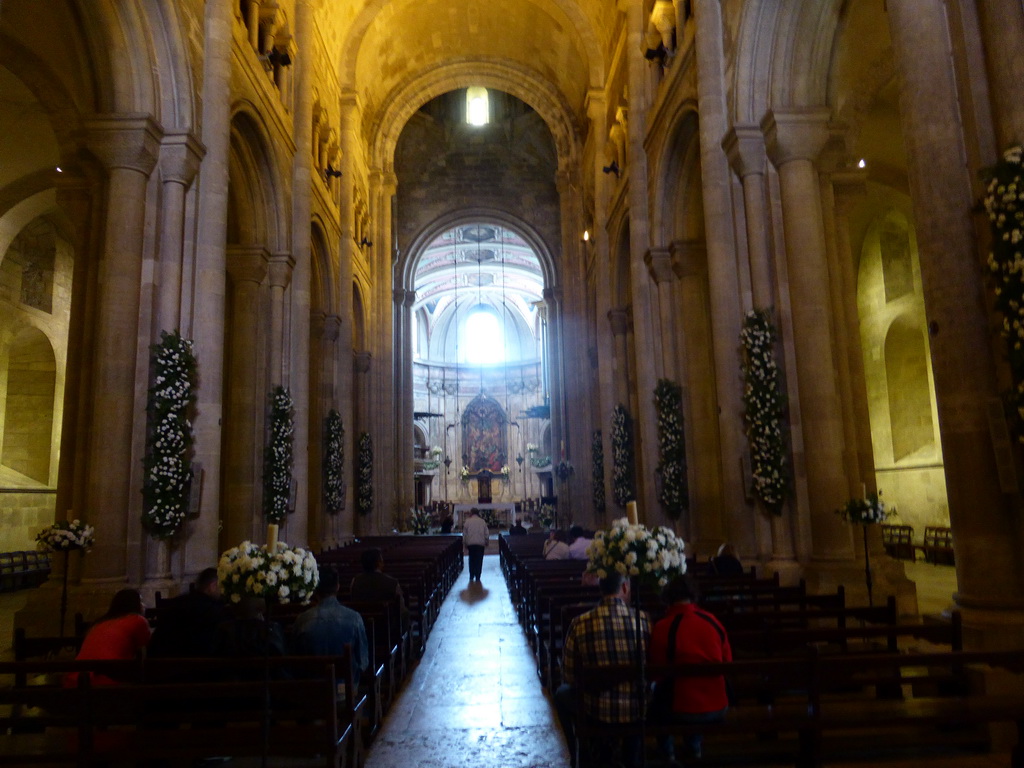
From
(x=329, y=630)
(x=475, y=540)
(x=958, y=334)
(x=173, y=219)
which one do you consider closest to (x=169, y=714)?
(x=329, y=630)

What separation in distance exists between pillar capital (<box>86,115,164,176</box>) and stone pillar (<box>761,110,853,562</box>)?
845 centimetres

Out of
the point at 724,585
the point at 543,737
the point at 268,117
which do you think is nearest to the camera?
the point at 543,737

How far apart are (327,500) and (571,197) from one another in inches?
571

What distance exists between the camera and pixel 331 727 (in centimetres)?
434

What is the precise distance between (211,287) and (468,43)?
19.9 metres

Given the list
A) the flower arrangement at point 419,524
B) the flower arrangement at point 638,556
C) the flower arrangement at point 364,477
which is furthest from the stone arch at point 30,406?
the flower arrangement at point 638,556

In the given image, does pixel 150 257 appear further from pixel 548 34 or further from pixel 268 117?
pixel 548 34

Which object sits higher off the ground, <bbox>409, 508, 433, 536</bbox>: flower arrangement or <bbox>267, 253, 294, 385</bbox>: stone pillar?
<bbox>267, 253, 294, 385</bbox>: stone pillar

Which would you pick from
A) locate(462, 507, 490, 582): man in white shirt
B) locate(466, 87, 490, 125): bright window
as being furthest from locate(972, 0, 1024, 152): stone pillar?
locate(466, 87, 490, 125): bright window

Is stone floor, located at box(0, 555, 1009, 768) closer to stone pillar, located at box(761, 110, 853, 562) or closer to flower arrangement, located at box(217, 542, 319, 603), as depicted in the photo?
flower arrangement, located at box(217, 542, 319, 603)

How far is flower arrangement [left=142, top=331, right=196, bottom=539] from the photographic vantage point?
9.63m

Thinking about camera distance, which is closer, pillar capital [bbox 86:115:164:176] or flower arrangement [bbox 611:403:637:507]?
pillar capital [bbox 86:115:164:176]

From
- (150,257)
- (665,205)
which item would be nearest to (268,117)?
(150,257)

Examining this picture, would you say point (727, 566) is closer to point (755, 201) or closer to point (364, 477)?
point (755, 201)
